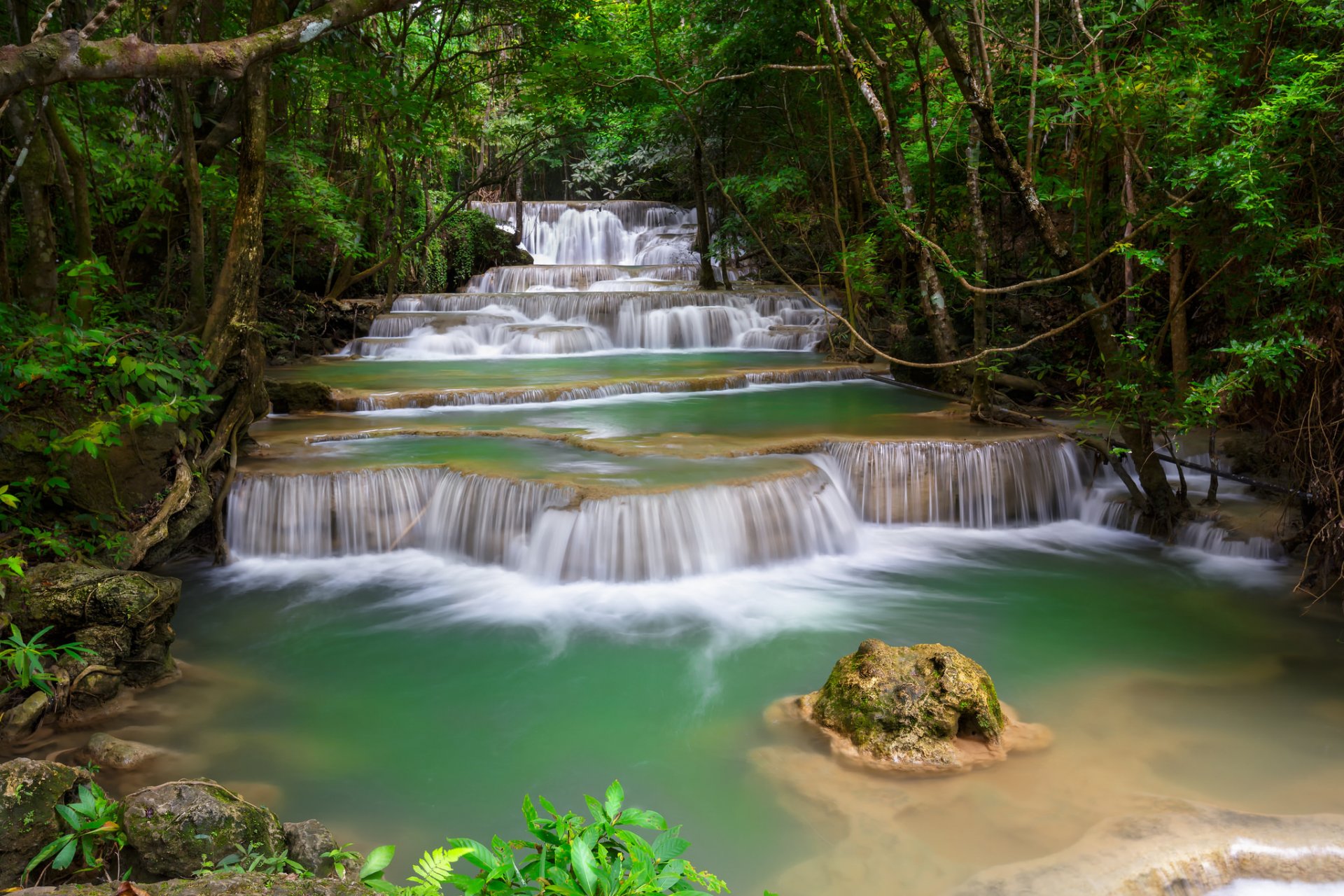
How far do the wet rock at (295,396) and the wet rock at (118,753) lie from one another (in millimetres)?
6570

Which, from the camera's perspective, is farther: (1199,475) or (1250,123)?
(1199,475)

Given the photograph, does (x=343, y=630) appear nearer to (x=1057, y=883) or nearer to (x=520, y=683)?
(x=520, y=683)

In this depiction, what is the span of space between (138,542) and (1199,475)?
30.2 ft

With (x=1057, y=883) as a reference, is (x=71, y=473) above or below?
above

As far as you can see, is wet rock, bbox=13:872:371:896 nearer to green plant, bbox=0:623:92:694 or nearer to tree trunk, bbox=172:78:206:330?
green plant, bbox=0:623:92:694

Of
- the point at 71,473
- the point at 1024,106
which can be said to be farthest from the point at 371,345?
the point at 1024,106

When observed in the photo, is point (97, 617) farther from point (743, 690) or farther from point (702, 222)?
point (702, 222)

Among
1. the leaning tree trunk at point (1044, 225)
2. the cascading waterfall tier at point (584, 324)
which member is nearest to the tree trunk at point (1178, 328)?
the leaning tree trunk at point (1044, 225)

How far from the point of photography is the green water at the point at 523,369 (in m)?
12.5

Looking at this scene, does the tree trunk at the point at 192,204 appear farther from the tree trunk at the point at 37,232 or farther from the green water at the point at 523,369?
the green water at the point at 523,369

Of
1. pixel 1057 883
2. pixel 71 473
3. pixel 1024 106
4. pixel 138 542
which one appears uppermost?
pixel 1024 106

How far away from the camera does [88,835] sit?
114 inches

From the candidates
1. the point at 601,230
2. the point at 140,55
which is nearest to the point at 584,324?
the point at 601,230

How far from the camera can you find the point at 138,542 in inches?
233
